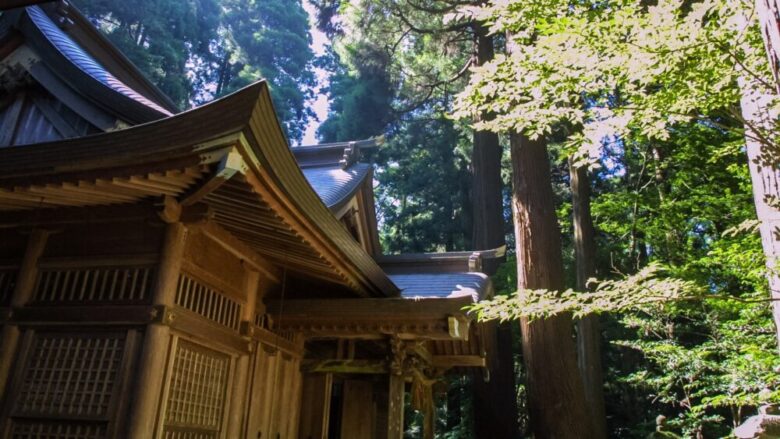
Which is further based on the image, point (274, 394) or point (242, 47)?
point (242, 47)

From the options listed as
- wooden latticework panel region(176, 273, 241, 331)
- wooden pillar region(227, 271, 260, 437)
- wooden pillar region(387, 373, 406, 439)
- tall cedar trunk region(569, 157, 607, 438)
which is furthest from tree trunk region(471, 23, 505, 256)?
wooden latticework panel region(176, 273, 241, 331)

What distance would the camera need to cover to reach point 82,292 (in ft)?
14.6

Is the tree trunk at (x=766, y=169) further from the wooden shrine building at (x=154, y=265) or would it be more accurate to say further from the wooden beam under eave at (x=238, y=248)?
the wooden beam under eave at (x=238, y=248)

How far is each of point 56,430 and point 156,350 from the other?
0.97m

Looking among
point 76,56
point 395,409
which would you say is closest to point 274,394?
point 395,409

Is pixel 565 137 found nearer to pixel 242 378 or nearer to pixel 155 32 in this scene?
pixel 242 378

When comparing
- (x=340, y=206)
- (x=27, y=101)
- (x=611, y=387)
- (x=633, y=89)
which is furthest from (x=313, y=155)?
(x=611, y=387)

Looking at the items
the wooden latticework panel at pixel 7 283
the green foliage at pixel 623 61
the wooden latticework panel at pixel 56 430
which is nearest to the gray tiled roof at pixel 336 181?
the wooden latticework panel at pixel 7 283

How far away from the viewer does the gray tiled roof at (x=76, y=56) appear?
5.09 m

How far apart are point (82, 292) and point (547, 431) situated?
19.2 feet

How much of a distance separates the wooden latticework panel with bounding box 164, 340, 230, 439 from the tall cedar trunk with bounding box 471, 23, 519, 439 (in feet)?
14.5

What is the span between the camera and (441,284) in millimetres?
8406

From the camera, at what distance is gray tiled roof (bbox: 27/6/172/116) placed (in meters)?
5.09

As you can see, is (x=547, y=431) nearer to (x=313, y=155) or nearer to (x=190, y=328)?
(x=190, y=328)
